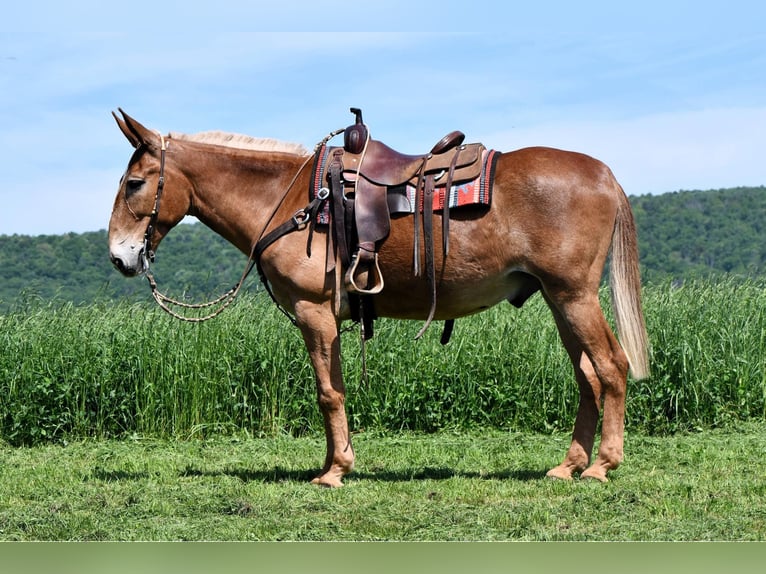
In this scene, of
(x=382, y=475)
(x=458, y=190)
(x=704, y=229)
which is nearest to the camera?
(x=458, y=190)

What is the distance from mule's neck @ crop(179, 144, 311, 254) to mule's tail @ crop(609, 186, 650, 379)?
2244mm

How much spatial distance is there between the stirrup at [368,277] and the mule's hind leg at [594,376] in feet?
4.02

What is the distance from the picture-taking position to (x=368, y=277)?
639 centimetres

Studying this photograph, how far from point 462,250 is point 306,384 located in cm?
368

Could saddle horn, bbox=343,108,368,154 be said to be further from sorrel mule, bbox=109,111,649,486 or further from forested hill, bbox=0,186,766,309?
forested hill, bbox=0,186,766,309

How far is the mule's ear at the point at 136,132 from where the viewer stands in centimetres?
655

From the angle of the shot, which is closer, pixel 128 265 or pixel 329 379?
pixel 329 379

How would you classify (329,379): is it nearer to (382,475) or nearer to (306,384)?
(382,475)

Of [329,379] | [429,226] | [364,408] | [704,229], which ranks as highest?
[704,229]

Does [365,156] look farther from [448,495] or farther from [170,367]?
[170,367]

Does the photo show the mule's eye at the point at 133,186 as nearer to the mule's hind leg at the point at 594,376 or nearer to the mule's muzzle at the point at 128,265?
the mule's muzzle at the point at 128,265

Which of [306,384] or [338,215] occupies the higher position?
[338,215]

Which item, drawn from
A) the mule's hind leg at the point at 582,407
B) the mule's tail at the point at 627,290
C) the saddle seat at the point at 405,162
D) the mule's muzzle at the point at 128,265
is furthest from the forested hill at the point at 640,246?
the mule's tail at the point at 627,290

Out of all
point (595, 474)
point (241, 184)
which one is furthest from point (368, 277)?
point (595, 474)
